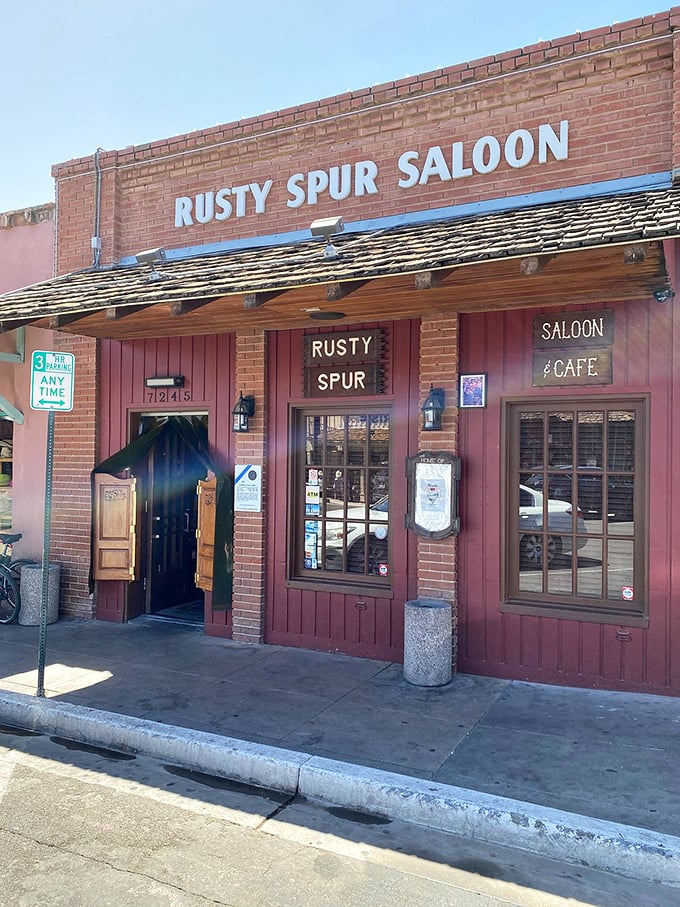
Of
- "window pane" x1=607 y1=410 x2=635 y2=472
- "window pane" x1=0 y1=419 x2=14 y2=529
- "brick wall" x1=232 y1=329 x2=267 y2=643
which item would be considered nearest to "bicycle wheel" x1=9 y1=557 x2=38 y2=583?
"window pane" x1=0 y1=419 x2=14 y2=529

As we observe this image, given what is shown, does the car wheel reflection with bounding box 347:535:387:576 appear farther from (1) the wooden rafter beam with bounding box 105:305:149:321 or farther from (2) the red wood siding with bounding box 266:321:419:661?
(1) the wooden rafter beam with bounding box 105:305:149:321

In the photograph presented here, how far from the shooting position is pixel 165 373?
29.6 feet

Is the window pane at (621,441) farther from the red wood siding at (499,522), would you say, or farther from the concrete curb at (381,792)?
the concrete curb at (381,792)

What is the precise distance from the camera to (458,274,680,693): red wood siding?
6.33m

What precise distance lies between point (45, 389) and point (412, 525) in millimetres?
3605

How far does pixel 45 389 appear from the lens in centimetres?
645

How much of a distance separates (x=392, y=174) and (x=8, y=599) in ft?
22.4

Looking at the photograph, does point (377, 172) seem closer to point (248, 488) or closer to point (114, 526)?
point (248, 488)

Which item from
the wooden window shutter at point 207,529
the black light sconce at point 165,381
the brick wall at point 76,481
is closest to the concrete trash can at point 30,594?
the brick wall at point 76,481

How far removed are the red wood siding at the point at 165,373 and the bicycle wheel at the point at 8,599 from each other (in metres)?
0.98

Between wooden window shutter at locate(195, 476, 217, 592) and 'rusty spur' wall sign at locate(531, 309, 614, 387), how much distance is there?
3.86 m

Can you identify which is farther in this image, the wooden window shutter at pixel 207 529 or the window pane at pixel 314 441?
Result: the wooden window shutter at pixel 207 529

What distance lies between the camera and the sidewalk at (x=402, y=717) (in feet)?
15.5

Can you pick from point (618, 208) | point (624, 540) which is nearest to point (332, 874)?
point (624, 540)
